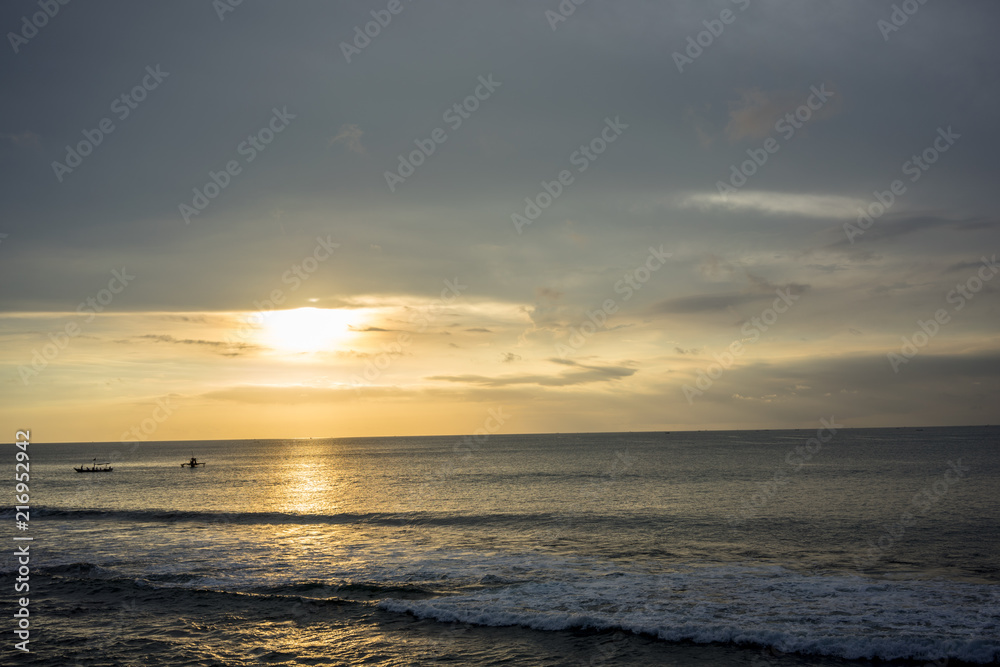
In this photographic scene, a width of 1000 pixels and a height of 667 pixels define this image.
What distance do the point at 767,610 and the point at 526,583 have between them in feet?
35.1

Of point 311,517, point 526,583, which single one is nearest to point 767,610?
point 526,583

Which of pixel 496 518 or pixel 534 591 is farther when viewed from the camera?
pixel 496 518

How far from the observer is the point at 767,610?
23016 millimetres

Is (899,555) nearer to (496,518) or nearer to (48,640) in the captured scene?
(496,518)

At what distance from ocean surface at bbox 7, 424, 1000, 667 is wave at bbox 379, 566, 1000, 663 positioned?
0.11m

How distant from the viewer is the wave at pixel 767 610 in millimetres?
19516

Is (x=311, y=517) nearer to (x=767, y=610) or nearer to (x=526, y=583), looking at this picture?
(x=526, y=583)

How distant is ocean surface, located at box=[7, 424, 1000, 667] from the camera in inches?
786

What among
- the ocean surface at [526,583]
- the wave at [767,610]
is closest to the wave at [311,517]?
the ocean surface at [526,583]

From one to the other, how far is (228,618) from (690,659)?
60.3ft

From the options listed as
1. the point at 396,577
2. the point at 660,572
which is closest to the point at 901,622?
the point at 660,572

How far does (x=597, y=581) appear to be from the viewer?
28.2 m

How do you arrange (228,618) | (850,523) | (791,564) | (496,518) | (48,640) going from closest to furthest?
(48,640) → (228,618) → (791,564) → (850,523) → (496,518)

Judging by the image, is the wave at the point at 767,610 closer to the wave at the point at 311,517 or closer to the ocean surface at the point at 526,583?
the ocean surface at the point at 526,583
